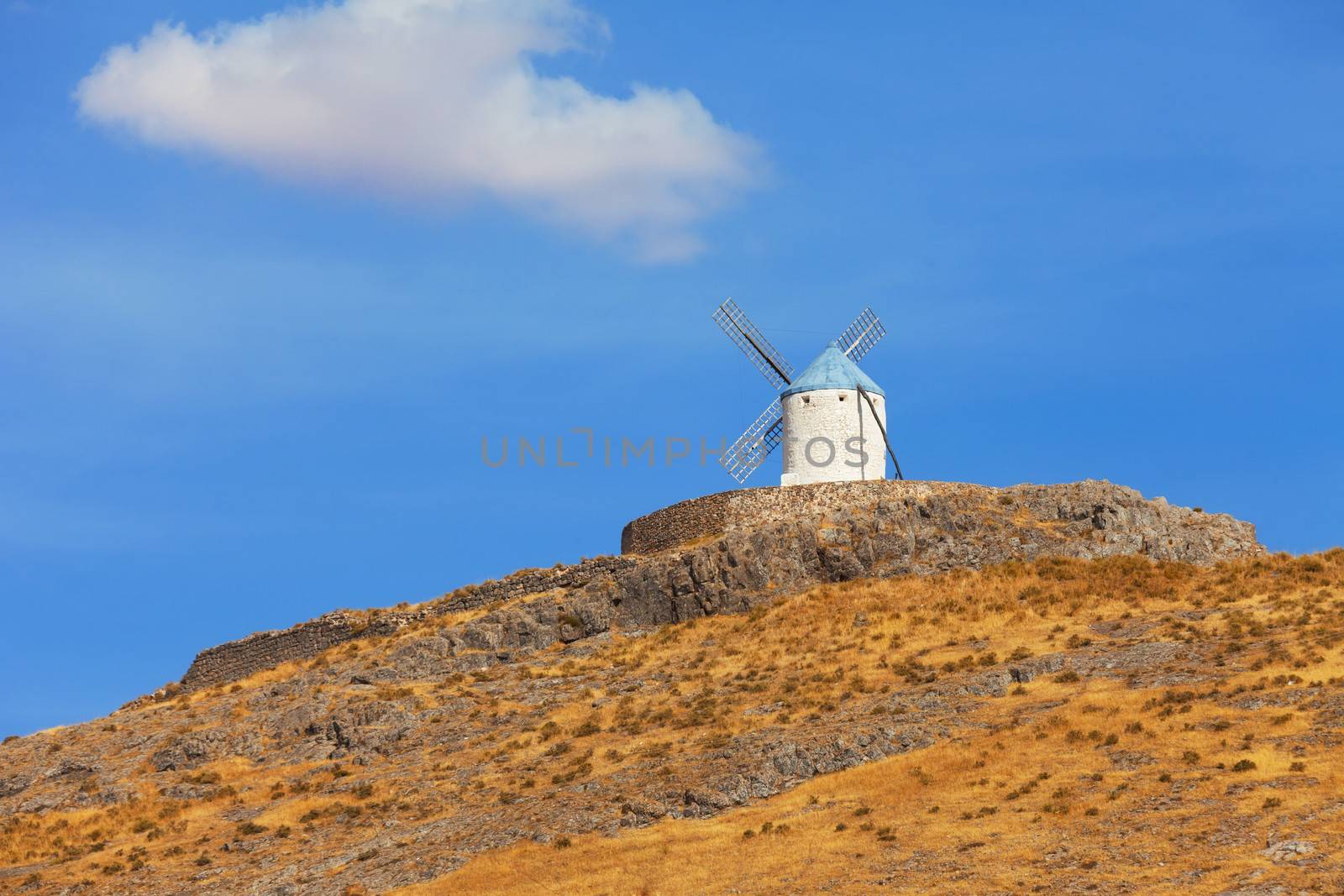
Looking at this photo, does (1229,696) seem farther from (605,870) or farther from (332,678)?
(332,678)

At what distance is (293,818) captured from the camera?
4219 cm

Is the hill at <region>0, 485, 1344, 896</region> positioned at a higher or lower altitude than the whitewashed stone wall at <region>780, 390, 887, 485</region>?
lower

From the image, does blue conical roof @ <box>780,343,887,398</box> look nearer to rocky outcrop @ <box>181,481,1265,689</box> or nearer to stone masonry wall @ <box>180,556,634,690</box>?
rocky outcrop @ <box>181,481,1265,689</box>

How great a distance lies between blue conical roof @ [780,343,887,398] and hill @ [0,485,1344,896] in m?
7.13

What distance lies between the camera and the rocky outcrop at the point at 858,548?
53.1m

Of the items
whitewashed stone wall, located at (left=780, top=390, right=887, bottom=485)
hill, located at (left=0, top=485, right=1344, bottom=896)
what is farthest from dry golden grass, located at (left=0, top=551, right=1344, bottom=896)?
whitewashed stone wall, located at (left=780, top=390, right=887, bottom=485)

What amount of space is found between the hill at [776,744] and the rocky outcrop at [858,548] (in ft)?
0.56

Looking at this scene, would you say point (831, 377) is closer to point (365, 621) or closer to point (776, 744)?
point (365, 621)

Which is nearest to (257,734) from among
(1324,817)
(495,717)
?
(495,717)

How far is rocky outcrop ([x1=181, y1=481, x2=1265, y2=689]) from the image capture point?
53.1 meters

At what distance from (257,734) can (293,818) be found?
7707 millimetres

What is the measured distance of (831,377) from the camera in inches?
2458

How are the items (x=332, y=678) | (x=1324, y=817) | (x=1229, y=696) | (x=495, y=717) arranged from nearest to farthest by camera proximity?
1. (x=1324, y=817)
2. (x=1229, y=696)
3. (x=495, y=717)
4. (x=332, y=678)

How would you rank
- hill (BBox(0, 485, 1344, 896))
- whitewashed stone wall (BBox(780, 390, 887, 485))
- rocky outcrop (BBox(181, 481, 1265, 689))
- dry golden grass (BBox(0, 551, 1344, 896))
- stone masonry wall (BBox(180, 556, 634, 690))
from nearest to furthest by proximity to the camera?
dry golden grass (BBox(0, 551, 1344, 896)) → hill (BBox(0, 485, 1344, 896)) → rocky outcrop (BBox(181, 481, 1265, 689)) → stone masonry wall (BBox(180, 556, 634, 690)) → whitewashed stone wall (BBox(780, 390, 887, 485))
